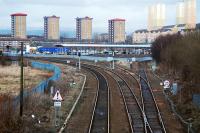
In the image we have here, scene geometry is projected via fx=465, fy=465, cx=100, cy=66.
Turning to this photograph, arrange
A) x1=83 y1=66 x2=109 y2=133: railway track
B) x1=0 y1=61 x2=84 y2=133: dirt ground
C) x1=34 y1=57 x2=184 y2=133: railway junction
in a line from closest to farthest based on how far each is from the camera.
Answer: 1. x1=0 y1=61 x2=84 y2=133: dirt ground
2. x1=83 y1=66 x2=109 y2=133: railway track
3. x1=34 y1=57 x2=184 y2=133: railway junction

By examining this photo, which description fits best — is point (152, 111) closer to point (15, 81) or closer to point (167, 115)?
point (167, 115)

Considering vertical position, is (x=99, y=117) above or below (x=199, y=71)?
below

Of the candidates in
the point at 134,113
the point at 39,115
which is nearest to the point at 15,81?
the point at 134,113

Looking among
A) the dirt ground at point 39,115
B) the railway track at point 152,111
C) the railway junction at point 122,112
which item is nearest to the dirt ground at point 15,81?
the dirt ground at point 39,115

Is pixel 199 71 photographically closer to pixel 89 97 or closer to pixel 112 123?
pixel 89 97

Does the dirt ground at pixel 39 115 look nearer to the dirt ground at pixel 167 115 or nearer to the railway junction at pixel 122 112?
the railway junction at pixel 122 112

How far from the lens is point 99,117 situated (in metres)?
27.0

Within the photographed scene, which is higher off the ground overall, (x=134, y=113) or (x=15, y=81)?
(x=15, y=81)

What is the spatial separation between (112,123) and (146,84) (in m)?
→ 21.8

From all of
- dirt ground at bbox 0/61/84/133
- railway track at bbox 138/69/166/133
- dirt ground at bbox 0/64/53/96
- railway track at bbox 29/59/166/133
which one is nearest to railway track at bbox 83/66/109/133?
railway track at bbox 29/59/166/133

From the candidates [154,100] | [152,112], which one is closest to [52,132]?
[152,112]

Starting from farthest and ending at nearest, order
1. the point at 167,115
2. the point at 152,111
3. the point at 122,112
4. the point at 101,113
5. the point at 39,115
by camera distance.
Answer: the point at 152,111 → the point at 122,112 → the point at 101,113 → the point at 167,115 → the point at 39,115

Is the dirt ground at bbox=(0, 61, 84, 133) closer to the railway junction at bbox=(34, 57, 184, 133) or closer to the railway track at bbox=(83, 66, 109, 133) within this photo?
the railway junction at bbox=(34, 57, 184, 133)

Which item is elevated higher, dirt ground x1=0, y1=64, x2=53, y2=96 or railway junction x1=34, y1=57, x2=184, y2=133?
dirt ground x1=0, y1=64, x2=53, y2=96
